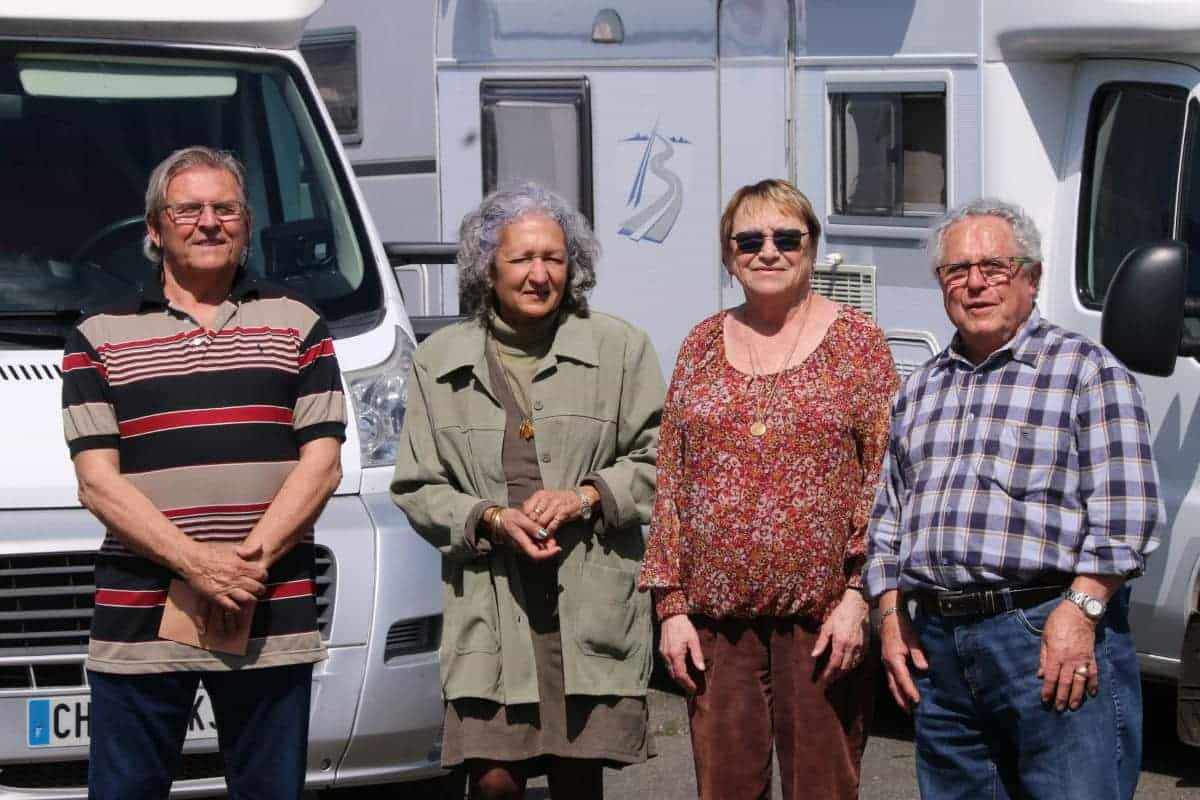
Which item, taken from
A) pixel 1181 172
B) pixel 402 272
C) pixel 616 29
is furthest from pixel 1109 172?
pixel 402 272

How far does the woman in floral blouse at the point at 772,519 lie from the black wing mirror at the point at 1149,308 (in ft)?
4.30

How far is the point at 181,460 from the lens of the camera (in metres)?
4.05

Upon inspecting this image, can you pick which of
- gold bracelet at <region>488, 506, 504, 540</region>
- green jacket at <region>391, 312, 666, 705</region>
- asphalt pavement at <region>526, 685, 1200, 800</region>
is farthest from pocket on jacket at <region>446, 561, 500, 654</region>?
asphalt pavement at <region>526, 685, 1200, 800</region>

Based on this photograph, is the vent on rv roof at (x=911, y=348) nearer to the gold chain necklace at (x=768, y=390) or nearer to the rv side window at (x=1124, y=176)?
the rv side window at (x=1124, y=176)

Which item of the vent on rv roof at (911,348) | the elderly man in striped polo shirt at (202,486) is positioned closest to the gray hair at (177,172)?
the elderly man in striped polo shirt at (202,486)

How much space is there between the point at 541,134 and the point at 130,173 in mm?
2303

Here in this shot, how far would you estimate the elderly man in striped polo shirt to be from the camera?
404 cm

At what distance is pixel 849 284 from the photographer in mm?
6820

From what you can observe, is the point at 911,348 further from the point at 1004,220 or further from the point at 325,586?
the point at 1004,220

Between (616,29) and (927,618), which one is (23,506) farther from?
(616,29)

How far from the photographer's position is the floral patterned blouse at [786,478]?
4.08 meters

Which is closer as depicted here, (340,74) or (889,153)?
(889,153)

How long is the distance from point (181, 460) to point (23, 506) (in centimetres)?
110

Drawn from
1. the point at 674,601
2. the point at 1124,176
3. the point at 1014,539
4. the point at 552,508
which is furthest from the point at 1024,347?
the point at 1124,176
